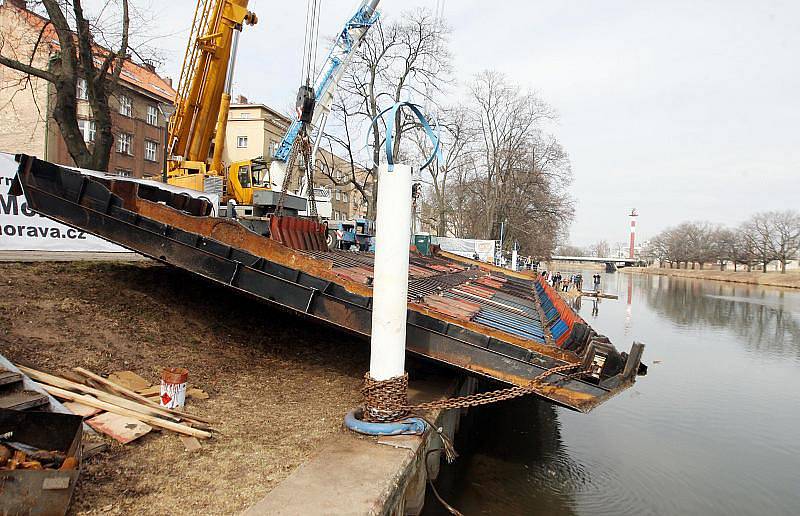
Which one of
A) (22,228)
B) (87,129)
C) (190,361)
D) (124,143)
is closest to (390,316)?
(190,361)

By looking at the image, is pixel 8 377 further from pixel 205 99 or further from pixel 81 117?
pixel 81 117

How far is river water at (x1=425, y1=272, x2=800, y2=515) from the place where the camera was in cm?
734

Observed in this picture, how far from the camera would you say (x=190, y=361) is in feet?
20.7

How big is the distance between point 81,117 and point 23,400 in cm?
3126

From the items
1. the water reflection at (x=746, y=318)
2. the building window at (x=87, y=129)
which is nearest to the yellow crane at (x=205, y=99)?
the water reflection at (x=746, y=318)

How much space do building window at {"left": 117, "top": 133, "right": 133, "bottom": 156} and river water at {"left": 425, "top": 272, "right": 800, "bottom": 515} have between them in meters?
31.8

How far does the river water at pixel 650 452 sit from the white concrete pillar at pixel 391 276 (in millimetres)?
2272

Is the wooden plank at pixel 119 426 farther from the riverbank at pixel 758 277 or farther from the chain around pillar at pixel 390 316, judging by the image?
the riverbank at pixel 758 277

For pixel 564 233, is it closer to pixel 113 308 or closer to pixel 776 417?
pixel 776 417

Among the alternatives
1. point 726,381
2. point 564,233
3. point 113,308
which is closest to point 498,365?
point 113,308

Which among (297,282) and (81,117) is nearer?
(297,282)

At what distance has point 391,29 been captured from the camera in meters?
32.2

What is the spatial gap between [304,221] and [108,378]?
448 centimetres

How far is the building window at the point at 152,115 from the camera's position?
36625mm
